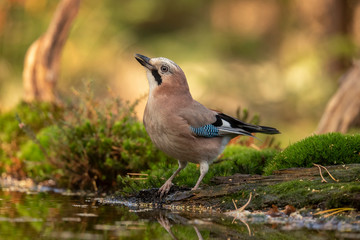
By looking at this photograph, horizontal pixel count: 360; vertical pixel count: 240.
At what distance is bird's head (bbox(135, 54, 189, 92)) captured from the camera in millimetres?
6117

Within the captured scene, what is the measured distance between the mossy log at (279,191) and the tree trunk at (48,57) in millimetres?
5951

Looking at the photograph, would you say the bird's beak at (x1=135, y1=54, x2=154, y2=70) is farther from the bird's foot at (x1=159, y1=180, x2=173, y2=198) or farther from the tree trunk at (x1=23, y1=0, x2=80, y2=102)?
the tree trunk at (x1=23, y1=0, x2=80, y2=102)

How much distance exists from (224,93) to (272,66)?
2.78m

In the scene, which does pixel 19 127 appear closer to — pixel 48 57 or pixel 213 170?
pixel 48 57

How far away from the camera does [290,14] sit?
954 inches

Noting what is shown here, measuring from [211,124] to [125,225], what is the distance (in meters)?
1.96

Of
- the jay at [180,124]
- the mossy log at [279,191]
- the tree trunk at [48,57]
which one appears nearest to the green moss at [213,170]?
the jay at [180,124]

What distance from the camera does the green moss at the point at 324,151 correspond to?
586 centimetres

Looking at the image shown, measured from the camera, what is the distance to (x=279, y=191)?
17.3ft

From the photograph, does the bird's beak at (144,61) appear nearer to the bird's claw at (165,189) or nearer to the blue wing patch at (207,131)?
the blue wing patch at (207,131)

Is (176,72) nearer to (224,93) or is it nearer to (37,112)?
(37,112)

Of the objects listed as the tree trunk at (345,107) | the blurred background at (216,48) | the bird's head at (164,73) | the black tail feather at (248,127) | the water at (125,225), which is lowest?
the water at (125,225)

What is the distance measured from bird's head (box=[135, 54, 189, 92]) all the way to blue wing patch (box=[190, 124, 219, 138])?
524 mm

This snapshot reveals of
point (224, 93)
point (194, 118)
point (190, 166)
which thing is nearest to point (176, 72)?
point (194, 118)
